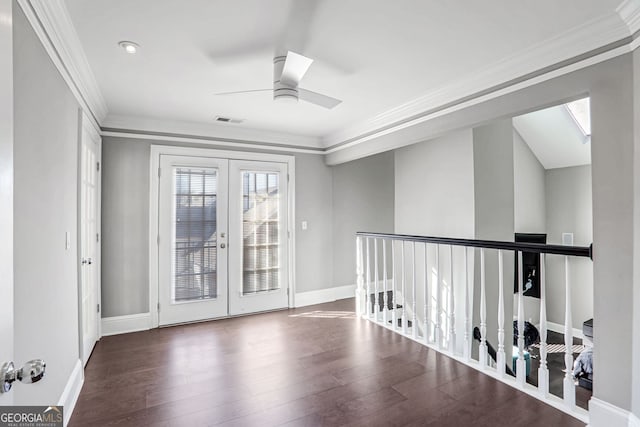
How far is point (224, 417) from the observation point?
6.86ft

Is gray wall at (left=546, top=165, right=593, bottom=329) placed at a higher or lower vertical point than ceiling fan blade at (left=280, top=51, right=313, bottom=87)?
lower

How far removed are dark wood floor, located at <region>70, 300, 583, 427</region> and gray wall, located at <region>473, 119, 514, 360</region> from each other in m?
1.25

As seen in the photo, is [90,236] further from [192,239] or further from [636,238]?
[636,238]

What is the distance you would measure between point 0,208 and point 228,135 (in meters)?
3.62

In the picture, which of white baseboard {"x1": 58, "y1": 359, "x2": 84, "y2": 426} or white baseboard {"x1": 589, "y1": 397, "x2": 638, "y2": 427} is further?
white baseboard {"x1": 58, "y1": 359, "x2": 84, "y2": 426}

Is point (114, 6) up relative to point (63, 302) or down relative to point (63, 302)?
up

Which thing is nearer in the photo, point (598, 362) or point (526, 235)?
point (598, 362)

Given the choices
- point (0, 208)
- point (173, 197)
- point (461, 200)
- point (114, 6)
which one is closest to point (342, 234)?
point (461, 200)

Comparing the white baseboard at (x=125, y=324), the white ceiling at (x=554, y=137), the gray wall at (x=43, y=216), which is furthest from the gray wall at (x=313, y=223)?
the white ceiling at (x=554, y=137)

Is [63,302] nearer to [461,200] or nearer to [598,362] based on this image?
[598,362]

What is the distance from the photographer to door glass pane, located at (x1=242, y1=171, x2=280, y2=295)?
14.3ft

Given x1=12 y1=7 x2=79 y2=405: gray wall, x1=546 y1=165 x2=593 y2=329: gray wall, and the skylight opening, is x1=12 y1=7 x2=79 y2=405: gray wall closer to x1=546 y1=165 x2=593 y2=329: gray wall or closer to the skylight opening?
the skylight opening

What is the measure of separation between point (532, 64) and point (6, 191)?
283cm

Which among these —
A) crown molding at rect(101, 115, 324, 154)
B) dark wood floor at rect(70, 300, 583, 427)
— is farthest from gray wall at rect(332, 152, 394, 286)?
dark wood floor at rect(70, 300, 583, 427)
